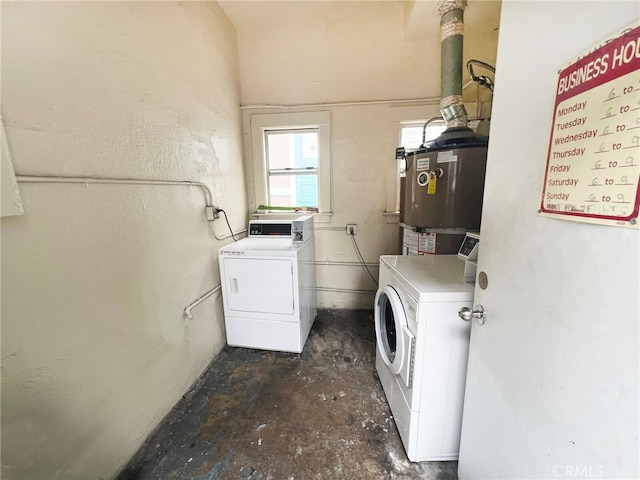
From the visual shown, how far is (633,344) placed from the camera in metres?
0.46

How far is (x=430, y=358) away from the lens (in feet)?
3.68

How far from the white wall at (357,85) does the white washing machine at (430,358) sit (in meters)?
1.43

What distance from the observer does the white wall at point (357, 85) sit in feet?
7.61

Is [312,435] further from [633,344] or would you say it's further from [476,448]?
[633,344]

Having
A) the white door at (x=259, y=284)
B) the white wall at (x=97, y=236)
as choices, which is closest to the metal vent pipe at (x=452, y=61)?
the white door at (x=259, y=284)

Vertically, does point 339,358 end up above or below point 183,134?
below

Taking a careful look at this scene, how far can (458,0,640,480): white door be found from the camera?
0.49 metres

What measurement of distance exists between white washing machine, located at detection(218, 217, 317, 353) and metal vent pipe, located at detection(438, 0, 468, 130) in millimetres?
1440

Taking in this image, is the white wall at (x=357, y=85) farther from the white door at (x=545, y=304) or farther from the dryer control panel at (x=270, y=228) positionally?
the white door at (x=545, y=304)

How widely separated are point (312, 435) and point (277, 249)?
1.21 m

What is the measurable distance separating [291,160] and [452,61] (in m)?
1.66

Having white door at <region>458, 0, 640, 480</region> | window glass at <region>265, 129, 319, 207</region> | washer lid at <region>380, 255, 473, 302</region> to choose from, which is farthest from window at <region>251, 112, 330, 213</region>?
white door at <region>458, 0, 640, 480</region>

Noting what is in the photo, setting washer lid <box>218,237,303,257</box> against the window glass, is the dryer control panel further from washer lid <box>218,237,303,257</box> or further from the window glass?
the window glass

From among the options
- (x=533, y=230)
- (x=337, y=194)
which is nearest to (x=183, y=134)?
(x=337, y=194)
